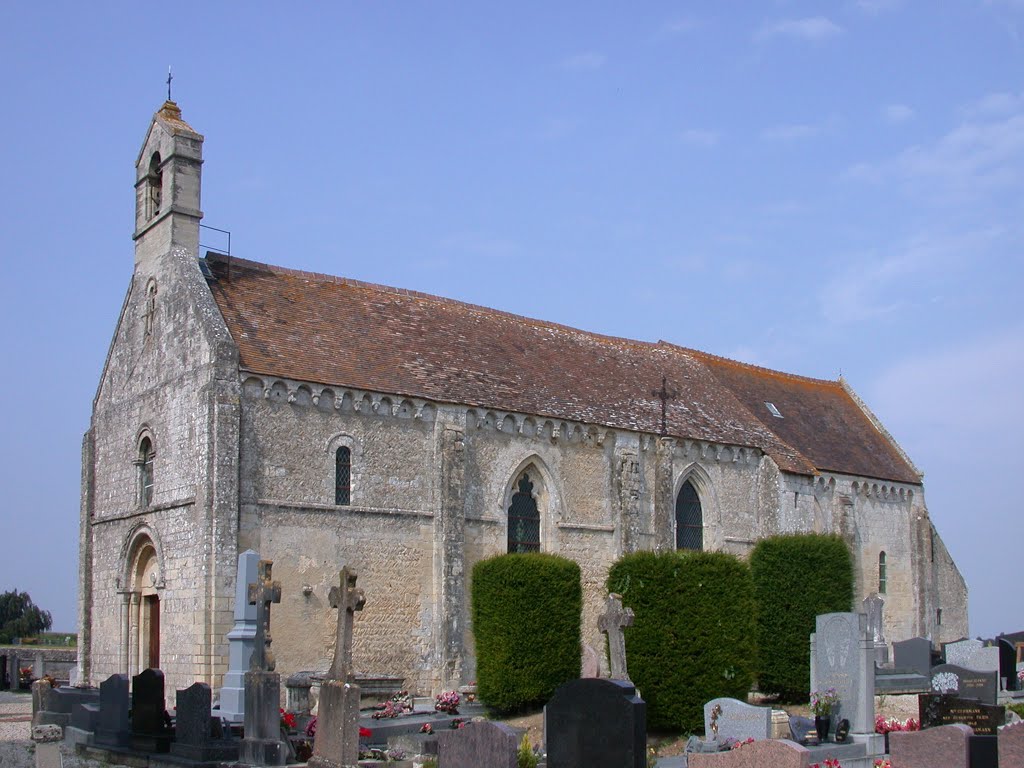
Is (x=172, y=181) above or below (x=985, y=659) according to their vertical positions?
above

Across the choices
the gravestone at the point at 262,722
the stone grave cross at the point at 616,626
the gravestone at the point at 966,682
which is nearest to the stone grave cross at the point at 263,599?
the gravestone at the point at 262,722

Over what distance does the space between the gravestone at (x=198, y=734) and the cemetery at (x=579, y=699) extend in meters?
0.03

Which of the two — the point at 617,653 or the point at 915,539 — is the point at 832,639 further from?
the point at 915,539

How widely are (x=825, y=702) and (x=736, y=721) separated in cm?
206

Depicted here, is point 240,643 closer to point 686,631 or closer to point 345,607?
point 345,607

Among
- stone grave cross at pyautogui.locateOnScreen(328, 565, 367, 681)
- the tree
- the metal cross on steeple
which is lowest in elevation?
the tree

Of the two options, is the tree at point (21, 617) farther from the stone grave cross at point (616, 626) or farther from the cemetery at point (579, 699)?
the stone grave cross at point (616, 626)

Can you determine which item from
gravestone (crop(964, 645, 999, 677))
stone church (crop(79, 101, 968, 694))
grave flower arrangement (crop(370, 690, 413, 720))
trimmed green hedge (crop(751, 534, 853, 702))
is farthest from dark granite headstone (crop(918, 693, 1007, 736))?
stone church (crop(79, 101, 968, 694))

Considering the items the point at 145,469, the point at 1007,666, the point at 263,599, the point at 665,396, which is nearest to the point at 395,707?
the point at 263,599

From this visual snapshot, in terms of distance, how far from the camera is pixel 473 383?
1114 inches

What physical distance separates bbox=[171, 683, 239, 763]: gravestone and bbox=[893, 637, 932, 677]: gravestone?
17.2 m

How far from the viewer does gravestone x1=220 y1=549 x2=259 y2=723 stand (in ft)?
64.6

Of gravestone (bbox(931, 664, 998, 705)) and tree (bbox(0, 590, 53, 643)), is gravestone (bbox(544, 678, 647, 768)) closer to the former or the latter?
gravestone (bbox(931, 664, 998, 705))

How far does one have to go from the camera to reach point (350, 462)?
25.6 m
